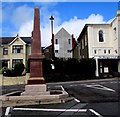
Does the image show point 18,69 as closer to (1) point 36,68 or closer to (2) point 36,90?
(1) point 36,68

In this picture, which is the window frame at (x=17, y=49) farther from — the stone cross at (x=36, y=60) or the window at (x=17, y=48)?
the stone cross at (x=36, y=60)

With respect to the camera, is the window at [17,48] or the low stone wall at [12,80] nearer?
the low stone wall at [12,80]

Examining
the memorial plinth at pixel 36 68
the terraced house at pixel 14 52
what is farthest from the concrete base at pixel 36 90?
the terraced house at pixel 14 52

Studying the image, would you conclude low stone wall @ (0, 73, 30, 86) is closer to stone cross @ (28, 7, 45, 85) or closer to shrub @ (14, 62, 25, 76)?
shrub @ (14, 62, 25, 76)

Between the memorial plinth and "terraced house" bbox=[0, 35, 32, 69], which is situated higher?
"terraced house" bbox=[0, 35, 32, 69]

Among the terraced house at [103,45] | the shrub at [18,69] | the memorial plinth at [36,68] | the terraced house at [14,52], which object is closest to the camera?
the memorial plinth at [36,68]

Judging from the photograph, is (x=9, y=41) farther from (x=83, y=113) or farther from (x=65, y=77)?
(x=83, y=113)

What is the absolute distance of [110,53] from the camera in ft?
103

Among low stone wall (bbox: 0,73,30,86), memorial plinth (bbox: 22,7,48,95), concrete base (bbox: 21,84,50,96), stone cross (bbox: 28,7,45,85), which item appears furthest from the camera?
low stone wall (bbox: 0,73,30,86)

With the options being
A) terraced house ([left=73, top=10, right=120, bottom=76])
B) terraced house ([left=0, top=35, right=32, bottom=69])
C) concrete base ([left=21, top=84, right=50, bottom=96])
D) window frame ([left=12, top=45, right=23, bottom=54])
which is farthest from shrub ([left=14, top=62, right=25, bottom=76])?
concrete base ([left=21, top=84, right=50, bottom=96])

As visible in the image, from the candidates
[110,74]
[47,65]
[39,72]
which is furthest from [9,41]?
[39,72]

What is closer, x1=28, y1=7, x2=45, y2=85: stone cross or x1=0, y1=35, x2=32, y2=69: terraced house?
x1=28, y1=7, x2=45, y2=85: stone cross

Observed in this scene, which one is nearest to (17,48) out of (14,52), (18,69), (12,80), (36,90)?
(14,52)

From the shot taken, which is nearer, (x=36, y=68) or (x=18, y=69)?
(x=36, y=68)
